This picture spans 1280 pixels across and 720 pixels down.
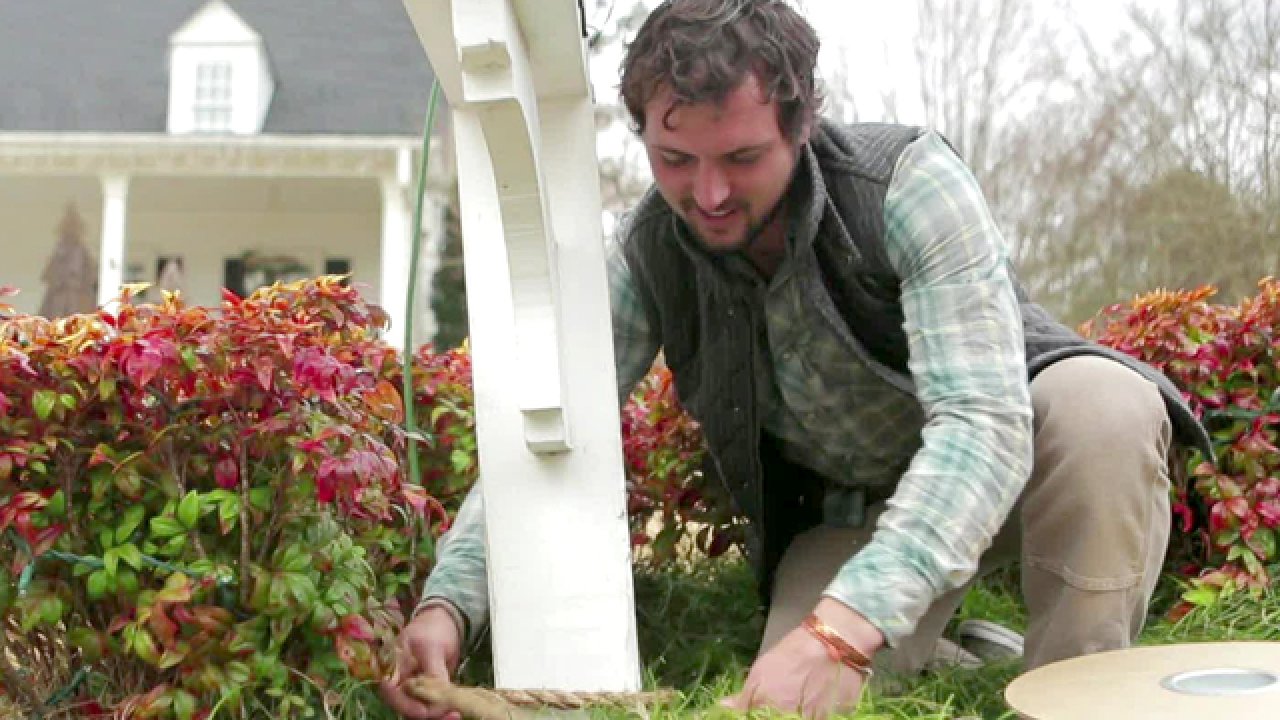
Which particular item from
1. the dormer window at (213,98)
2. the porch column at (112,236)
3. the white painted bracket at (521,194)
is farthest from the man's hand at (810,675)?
the dormer window at (213,98)

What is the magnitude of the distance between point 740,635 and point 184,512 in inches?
51.2

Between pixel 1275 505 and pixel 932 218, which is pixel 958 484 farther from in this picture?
pixel 1275 505

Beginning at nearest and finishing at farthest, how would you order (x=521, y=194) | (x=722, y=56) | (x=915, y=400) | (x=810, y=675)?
(x=810, y=675)
(x=521, y=194)
(x=722, y=56)
(x=915, y=400)

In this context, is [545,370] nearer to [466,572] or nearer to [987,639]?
[466,572]

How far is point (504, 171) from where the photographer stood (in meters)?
1.62

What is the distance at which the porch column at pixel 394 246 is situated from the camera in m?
14.2

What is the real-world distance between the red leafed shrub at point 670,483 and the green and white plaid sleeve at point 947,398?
0.89 meters

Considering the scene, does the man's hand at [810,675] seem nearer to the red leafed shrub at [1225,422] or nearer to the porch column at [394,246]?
the red leafed shrub at [1225,422]

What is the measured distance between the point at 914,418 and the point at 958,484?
524mm

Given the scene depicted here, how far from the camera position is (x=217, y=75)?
48.8ft

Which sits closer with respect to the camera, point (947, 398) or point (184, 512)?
point (184, 512)

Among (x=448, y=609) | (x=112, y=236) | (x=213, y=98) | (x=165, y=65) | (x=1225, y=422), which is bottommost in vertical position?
(x=448, y=609)

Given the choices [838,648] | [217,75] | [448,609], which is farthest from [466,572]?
[217,75]

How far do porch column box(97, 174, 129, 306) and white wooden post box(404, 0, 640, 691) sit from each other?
43.9ft
